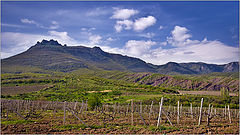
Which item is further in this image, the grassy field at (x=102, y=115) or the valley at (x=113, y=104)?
the valley at (x=113, y=104)

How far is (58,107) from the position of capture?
38.4m

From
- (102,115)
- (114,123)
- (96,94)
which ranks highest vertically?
(114,123)

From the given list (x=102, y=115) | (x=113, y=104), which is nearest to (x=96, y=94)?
(x=113, y=104)

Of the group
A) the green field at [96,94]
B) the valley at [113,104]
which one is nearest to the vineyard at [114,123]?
the valley at [113,104]

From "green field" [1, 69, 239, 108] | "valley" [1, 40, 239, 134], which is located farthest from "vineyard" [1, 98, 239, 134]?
"green field" [1, 69, 239, 108]

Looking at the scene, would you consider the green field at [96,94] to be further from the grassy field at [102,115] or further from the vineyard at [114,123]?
the vineyard at [114,123]

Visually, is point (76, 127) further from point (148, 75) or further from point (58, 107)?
point (148, 75)

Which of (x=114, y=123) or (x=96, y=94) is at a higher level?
(x=114, y=123)

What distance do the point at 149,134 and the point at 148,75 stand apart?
552ft

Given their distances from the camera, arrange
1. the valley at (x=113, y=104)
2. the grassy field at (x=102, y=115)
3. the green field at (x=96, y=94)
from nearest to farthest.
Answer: the grassy field at (x=102, y=115)
the valley at (x=113, y=104)
the green field at (x=96, y=94)

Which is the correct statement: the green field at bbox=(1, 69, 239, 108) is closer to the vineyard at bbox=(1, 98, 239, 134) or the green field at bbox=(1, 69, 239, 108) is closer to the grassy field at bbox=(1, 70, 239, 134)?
the grassy field at bbox=(1, 70, 239, 134)

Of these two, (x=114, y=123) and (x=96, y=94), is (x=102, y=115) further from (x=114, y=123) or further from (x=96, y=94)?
(x=96, y=94)

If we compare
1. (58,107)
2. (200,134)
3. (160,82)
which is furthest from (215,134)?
(160,82)

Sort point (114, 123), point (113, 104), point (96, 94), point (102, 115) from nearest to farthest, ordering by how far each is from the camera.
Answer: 1. point (114, 123)
2. point (102, 115)
3. point (113, 104)
4. point (96, 94)
